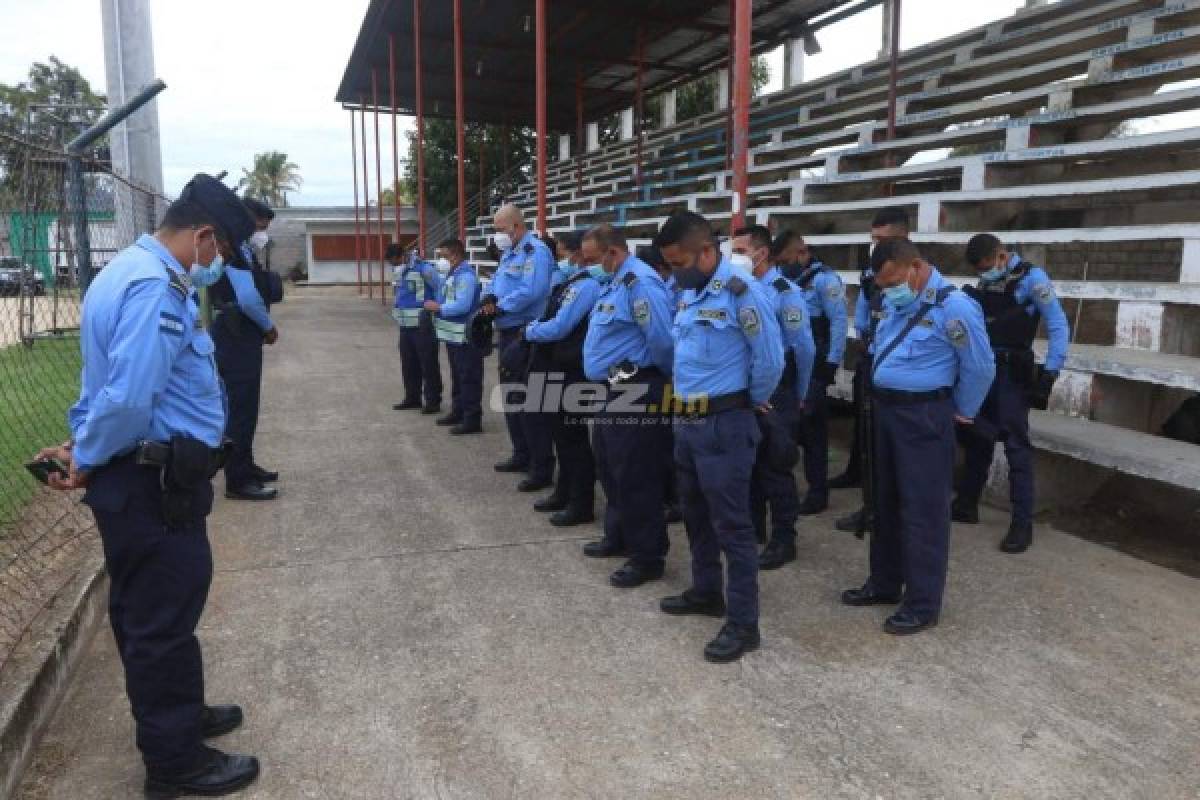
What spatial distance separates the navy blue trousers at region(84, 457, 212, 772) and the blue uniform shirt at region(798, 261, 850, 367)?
386 cm

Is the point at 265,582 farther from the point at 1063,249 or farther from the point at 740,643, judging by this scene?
the point at 1063,249

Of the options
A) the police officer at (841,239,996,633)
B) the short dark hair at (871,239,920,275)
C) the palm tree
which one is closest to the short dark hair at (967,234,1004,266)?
the police officer at (841,239,996,633)

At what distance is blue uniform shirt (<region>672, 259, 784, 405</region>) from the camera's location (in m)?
3.27

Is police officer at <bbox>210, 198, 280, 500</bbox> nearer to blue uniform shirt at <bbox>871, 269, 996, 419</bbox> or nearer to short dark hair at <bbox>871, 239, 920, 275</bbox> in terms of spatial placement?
short dark hair at <bbox>871, 239, 920, 275</bbox>

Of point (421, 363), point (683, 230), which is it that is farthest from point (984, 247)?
point (421, 363)

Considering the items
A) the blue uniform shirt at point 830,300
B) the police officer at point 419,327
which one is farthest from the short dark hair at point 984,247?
the police officer at point 419,327

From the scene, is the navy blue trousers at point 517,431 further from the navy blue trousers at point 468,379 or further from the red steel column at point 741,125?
the red steel column at point 741,125

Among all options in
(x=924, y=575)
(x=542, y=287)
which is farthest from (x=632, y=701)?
(x=542, y=287)

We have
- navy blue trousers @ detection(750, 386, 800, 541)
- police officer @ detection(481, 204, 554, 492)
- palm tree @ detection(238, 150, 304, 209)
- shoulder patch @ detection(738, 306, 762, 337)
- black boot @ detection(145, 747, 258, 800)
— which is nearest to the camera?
black boot @ detection(145, 747, 258, 800)

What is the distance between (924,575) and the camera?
11.6 feet

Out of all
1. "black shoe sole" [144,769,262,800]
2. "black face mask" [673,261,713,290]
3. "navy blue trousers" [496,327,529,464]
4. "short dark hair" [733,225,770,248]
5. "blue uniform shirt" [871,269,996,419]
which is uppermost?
"short dark hair" [733,225,770,248]

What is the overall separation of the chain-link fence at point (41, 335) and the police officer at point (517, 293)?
2754mm

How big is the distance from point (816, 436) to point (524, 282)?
7.74 ft

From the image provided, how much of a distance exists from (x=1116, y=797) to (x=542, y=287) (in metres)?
4.52
